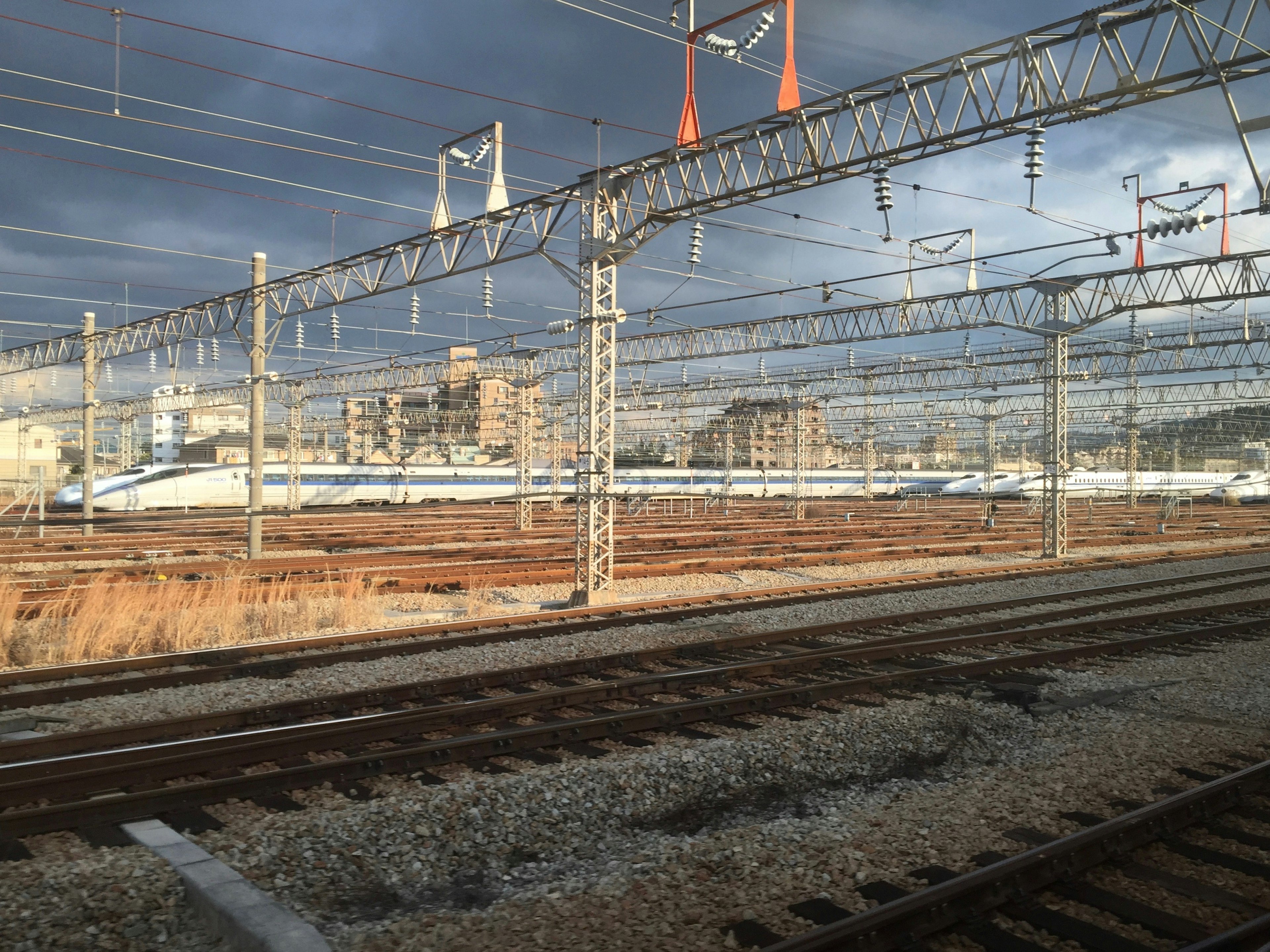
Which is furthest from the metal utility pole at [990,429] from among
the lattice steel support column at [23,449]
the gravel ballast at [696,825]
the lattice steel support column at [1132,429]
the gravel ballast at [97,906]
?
the gravel ballast at [97,906]

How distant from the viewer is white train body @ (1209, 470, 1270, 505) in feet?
194

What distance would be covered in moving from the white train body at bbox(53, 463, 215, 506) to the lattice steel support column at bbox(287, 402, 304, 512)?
19.9ft

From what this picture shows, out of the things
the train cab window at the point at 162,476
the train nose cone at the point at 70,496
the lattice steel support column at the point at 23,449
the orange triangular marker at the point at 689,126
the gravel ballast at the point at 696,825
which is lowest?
the gravel ballast at the point at 696,825

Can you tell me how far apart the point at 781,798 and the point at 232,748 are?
385 centimetres

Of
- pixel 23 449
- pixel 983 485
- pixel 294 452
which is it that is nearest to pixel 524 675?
pixel 294 452

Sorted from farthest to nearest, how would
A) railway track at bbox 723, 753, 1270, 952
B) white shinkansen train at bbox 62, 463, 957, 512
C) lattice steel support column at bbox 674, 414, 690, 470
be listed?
1. lattice steel support column at bbox 674, 414, 690, 470
2. white shinkansen train at bbox 62, 463, 957, 512
3. railway track at bbox 723, 753, 1270, 952

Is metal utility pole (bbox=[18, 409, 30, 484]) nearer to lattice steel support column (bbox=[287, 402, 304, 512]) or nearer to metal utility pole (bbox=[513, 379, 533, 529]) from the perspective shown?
lattice steel support column (bbox=[287, 402, 304, 512])

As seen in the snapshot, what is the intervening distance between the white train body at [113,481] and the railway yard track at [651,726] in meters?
30.9

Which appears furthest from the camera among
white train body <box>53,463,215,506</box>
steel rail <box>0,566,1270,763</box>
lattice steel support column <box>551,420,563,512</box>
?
white train body <box>53,463,215,506</box>

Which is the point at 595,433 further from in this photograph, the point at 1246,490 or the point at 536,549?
the point at 1246,490

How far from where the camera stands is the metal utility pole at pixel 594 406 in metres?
14.1

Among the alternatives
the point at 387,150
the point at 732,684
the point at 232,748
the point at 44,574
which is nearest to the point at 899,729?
the point at 732,684

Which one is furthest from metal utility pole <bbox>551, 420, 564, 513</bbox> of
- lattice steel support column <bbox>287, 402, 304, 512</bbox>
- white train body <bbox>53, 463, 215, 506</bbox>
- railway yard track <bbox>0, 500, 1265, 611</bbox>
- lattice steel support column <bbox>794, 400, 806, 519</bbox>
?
white train body <bbox>53, 463, 215, 506</bbox>

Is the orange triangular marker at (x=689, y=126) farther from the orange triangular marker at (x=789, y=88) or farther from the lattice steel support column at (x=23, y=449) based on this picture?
the lattice steel support column at (x=23, y=449)
